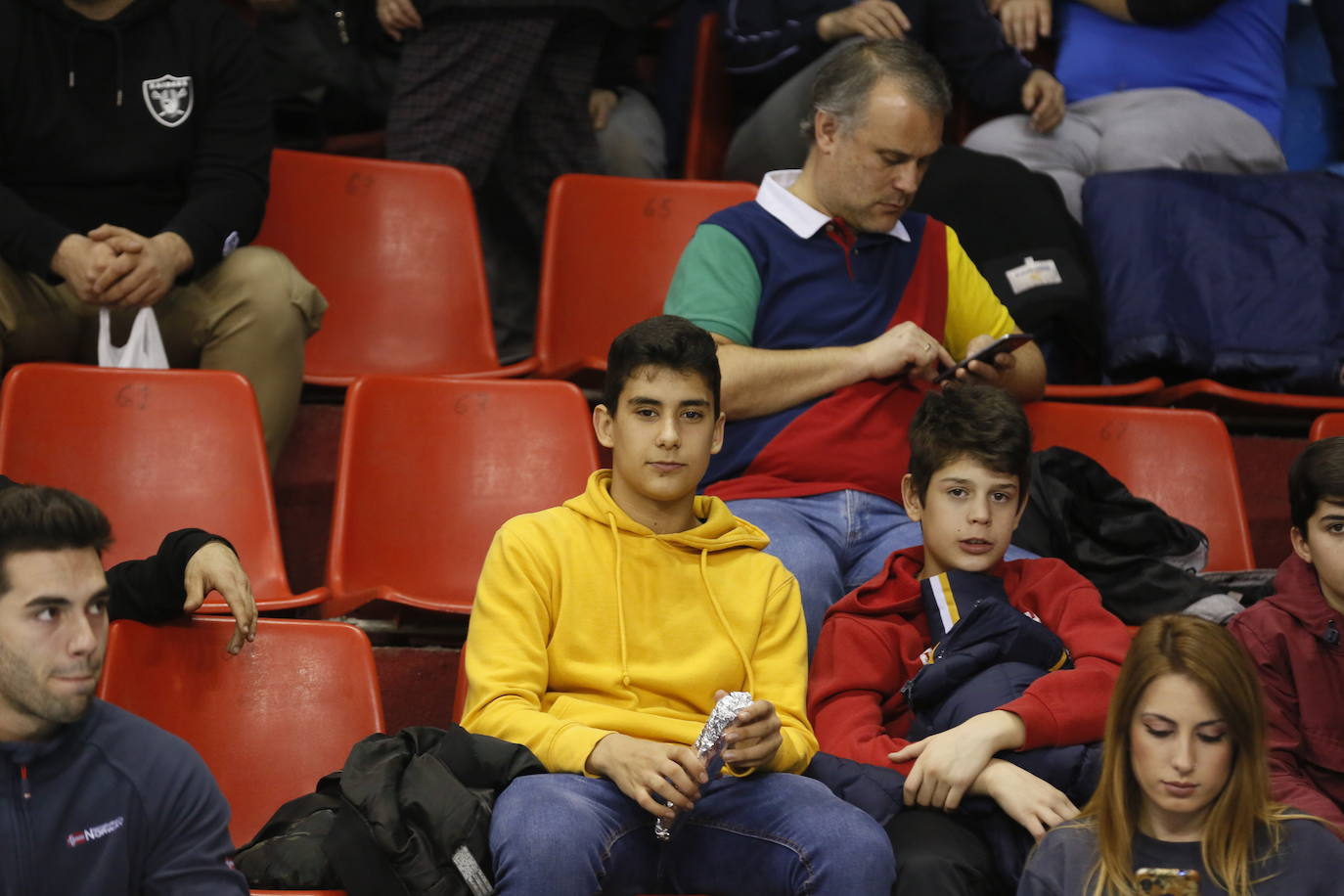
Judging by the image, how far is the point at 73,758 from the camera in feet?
5.65

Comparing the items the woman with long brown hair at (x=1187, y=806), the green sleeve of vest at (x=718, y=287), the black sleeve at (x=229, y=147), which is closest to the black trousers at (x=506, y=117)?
the black sleeve at (x=229, y=147)

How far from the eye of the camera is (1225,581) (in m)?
2.76

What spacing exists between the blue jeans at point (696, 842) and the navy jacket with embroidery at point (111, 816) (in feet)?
1.02

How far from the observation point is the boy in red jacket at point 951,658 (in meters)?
2.05

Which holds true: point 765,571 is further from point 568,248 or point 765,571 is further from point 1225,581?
point 568,248

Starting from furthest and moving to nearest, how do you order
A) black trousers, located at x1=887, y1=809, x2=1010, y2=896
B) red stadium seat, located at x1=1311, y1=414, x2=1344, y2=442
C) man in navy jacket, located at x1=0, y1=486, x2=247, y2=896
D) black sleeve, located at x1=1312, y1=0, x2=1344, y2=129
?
black sleeve, located at x1=1312, y1=0, x2=1344, y2=129 → red stadium seat, located at x1=1311, y1=414, x2=1344, y2=442 → black trousers, located at x1=887, y1=809, x2=1010, y2=896 → man in navy jacket, located at x1=0, y1=486, x2=247, y2=896

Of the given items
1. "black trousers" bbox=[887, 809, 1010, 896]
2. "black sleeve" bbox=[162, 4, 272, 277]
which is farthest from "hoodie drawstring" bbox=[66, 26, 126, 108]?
"black trousers" bbox=[887, 809, 1010, 896]

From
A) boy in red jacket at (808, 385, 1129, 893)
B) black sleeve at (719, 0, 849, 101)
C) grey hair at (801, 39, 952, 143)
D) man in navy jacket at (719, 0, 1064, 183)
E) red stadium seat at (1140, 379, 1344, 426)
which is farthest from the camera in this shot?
black sleeve at (719, 0, 849, 101)

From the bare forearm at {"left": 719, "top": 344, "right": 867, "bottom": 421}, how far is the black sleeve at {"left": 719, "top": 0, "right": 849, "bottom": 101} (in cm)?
129

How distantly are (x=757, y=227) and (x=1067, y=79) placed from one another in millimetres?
1406

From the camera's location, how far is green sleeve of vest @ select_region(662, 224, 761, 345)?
2.77 metres

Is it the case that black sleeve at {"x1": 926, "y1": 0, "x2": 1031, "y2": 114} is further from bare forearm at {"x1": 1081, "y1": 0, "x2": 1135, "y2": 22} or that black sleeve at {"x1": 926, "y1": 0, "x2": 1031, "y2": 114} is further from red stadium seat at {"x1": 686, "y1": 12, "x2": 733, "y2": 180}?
red stadium seat at {"x1": 686, "y1": 12, "x2": 733, "y2": 180}

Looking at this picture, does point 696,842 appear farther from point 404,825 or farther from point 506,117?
point 506,117

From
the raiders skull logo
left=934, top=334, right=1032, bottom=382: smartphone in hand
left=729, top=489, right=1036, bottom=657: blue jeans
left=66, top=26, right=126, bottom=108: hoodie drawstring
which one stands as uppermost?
left=66, top=26, right=126, bottom=108: hoodie drawstring
